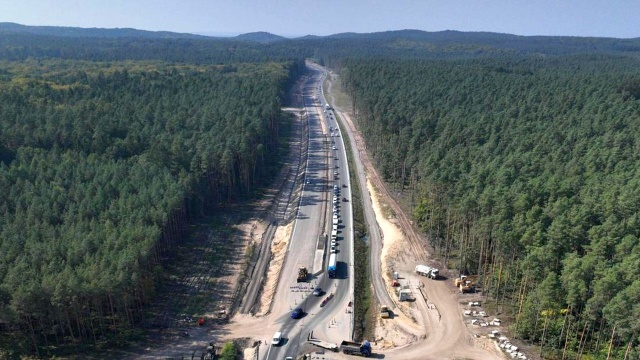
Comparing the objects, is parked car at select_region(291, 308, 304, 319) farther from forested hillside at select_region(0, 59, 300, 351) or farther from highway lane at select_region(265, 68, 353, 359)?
forested hillside at select_region(0, 59, 300, 351)

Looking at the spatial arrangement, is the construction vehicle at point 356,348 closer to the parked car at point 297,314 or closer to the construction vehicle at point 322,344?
the construction vehicle at point 322,344

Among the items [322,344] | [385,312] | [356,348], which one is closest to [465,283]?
[385,312]

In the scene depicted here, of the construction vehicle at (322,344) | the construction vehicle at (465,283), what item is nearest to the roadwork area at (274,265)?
the construction vehicle at (322,344)

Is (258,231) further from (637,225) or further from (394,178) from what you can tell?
(637,225)

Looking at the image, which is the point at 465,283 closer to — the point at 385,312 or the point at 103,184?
the point at 385,312

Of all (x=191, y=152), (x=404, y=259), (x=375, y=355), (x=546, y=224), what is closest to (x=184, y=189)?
(x=191, y=152)

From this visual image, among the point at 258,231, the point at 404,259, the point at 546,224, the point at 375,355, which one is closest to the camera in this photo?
the point at 375,355

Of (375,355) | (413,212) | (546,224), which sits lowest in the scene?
(375,355)
